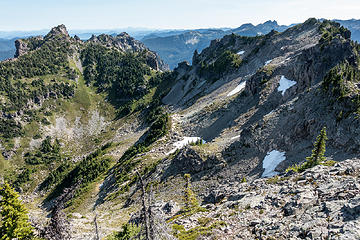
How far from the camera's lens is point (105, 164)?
79.2m

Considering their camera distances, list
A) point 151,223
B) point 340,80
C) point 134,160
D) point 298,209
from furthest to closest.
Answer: point 134,160 < point 340,80 < point 298,209 < point 151,223

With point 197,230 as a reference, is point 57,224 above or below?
above

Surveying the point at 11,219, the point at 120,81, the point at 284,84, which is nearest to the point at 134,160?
the point at 11,219

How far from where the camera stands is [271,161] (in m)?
36.6

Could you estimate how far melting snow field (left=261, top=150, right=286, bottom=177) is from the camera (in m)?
34.2

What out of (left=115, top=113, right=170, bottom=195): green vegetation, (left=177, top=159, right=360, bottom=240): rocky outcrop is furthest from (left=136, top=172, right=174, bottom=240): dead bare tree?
(left=115, top=113, right=170, bottom=195): green vegetation

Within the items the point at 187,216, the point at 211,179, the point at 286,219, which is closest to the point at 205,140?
the point at 211,179

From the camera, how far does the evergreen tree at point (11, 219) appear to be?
20584mm

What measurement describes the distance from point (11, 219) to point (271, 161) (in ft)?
115

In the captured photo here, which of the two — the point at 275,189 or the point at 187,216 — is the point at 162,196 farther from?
the point at 275,189

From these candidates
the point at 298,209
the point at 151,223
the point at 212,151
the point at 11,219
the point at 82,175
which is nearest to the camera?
the point at 151,223

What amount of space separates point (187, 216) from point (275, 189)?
35.5 feet

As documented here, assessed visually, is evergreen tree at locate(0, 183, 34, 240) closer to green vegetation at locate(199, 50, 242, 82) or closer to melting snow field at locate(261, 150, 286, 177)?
melting snow field at locate(261, 150, 286, 177)

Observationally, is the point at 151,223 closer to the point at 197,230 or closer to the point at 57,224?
the point at 57,224
